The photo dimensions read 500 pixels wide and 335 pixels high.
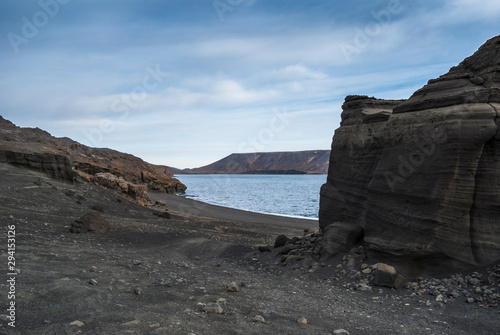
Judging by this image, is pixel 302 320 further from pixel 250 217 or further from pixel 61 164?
pixel 250 217

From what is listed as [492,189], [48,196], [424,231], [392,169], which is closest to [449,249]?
[424,231]

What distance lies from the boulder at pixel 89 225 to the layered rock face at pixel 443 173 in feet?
29.9

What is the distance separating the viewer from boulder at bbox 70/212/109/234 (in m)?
12.6

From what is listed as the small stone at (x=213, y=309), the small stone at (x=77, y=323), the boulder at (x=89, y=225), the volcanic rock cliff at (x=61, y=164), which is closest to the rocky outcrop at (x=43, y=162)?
the volcanic rock cliff at (x=61, y=164)

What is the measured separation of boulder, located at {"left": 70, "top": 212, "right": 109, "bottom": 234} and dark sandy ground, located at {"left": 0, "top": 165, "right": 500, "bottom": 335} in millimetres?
362

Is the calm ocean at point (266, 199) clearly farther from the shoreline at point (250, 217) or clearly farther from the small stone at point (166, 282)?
the small stone at point (166, 282)

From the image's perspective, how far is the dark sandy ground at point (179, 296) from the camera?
204 inches

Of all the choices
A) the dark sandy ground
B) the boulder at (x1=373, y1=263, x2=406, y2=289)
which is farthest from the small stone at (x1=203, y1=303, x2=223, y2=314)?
the boulder at (x1=373, y1=263, x2=406, y2=289)

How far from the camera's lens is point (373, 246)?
373 inches

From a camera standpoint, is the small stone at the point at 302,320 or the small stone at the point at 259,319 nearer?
the small stone at the point at 259,319

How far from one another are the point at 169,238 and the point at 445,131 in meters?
10.4

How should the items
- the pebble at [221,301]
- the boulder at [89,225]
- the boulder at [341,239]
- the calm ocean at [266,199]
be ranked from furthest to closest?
the calm ocean at [266,199] → the boulder at [89,225] → the boulder at [341,239] → the pebble at [221,301]

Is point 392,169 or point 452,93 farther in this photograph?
point 392,169

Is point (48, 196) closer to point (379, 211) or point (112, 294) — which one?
Answer: point (112, 294)
